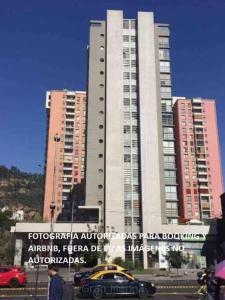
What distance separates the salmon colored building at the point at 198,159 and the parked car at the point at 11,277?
79.8m

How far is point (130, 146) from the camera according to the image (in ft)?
228

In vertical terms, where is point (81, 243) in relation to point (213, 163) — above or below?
below

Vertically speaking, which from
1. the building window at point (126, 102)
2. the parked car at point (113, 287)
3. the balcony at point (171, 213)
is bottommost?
the parked car at point (113, 287)

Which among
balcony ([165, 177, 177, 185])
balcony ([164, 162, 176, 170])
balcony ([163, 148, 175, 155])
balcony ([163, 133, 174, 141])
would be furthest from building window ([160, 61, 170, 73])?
balcony ([165, 177, 177, 185])

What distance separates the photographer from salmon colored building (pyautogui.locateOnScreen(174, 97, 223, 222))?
10638 centimetres

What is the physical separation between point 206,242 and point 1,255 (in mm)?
34230

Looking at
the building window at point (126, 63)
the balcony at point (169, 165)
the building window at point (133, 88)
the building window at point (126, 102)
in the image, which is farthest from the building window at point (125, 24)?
the balcony at point (169, 165)

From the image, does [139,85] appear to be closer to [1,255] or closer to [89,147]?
[89,147]

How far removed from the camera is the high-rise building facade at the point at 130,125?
66.3 m

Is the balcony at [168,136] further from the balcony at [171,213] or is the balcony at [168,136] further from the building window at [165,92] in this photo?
the balcony at [171,213]

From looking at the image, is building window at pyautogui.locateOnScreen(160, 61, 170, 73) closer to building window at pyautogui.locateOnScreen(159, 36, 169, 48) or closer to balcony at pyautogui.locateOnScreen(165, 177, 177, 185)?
building window at pyautogui.locateOnScreen(159, 36, 169, 48)

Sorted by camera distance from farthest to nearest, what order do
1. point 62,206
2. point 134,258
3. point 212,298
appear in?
point 62,206, point 134,258, point 212,298

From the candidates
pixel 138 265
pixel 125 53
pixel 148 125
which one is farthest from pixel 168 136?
pixel 138 265

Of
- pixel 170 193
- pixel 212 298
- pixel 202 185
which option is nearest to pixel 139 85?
pixel 170 193
